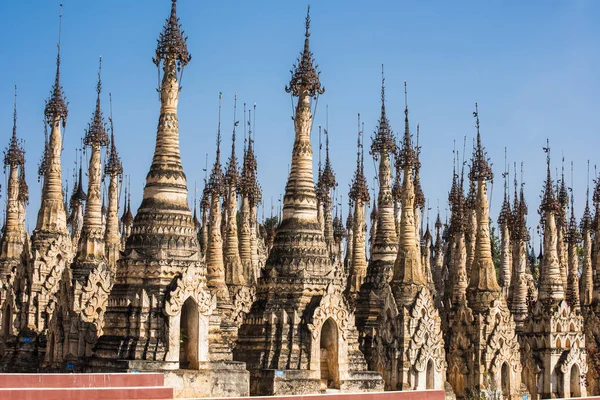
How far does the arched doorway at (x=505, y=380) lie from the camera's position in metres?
41.1

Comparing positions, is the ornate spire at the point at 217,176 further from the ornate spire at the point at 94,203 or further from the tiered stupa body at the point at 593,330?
the tiered stupa body at the point at 593,330

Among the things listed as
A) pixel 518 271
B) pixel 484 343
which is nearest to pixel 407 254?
pixel 484 343

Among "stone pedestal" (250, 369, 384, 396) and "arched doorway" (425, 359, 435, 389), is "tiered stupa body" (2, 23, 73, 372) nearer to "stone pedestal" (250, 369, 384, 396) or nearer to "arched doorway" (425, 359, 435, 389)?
"stone pedestal" (250, 369, 384, 396)

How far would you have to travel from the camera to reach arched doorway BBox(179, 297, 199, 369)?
95.9ft

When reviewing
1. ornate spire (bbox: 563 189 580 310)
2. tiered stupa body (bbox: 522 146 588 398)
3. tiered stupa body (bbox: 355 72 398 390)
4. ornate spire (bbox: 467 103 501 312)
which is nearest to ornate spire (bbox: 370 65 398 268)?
tiered stupa body (bbox: 355 72 398 390)

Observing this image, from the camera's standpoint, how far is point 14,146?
165 ft

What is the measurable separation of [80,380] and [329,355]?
910 cm

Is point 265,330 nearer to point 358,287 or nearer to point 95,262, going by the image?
point 95,262

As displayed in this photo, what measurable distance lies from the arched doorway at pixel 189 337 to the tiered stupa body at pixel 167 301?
0.09 ft

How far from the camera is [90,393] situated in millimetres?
24547

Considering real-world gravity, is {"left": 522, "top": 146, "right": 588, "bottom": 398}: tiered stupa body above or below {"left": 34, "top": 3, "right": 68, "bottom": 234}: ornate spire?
below

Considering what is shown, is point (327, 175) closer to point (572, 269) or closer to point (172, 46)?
point (572, 269)

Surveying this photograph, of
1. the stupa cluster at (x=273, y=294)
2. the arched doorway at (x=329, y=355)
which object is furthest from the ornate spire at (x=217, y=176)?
the arched doorway at (x=329, y=355)

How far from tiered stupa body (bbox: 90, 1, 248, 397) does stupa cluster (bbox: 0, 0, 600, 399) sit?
4cm
